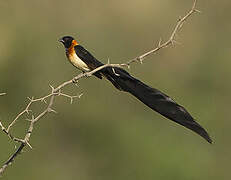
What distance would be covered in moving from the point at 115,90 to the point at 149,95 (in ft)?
14.0

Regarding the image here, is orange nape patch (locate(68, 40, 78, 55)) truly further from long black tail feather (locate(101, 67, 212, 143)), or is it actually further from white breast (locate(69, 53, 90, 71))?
long black tail feather (locate(101, 67, 212, 143))

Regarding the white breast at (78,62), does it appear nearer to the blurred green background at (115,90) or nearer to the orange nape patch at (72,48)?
the orange nape patch at (72,48)

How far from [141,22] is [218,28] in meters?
0.95

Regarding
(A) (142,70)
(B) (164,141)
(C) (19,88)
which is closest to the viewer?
(B) (164,141)

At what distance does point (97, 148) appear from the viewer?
699 cm

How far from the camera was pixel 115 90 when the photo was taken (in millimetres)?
7758

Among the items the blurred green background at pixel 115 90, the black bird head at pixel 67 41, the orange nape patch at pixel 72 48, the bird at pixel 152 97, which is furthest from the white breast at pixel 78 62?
the blurred green background at pixel 115 90

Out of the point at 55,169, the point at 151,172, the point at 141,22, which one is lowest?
the point at 55,169

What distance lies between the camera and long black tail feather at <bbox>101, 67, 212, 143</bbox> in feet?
11.0

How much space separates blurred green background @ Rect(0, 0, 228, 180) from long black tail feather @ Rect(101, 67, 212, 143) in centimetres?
283

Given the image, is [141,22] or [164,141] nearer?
[164,141]

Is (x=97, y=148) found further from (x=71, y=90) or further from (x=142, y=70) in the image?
(x=142, y=70)

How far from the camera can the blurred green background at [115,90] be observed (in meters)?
6.75

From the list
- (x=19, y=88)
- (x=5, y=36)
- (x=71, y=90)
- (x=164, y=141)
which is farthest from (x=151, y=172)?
(x=5, y=36)
